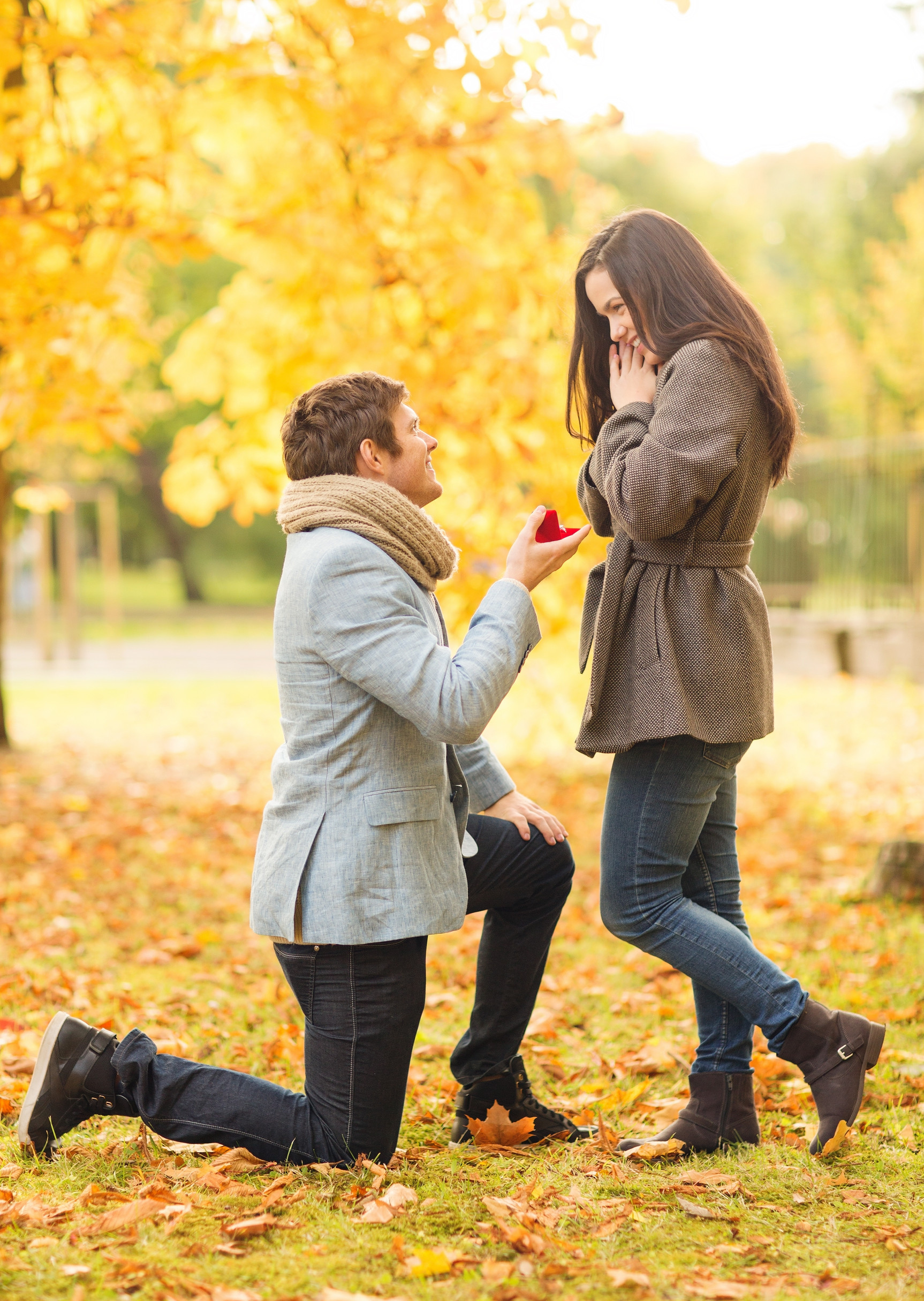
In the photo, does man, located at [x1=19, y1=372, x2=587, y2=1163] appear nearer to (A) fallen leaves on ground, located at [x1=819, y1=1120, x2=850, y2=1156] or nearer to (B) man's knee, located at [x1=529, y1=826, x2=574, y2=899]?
(B) man's knee, located at [x1=529, y1=826, x2=574, y2=899]

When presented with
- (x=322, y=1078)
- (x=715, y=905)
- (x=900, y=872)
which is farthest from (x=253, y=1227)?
(x=900, y=872)

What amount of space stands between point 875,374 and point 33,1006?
22877mm

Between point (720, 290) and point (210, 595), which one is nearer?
point (720, 290)

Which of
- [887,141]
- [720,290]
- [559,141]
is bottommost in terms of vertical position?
[720,290]

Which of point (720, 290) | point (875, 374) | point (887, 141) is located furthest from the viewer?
point (887, 141)

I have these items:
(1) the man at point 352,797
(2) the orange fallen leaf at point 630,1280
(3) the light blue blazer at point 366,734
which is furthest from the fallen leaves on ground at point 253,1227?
(2) the orange fallen leaf at point 630,1280

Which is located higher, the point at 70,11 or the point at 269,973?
the point at 70,11

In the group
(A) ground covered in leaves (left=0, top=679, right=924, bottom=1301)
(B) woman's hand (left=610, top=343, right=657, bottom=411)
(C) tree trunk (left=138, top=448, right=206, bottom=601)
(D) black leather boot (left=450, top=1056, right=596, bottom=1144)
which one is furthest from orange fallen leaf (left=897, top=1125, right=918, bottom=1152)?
(C) tree trunk (left=138, top=448, right=206, bottom=601)

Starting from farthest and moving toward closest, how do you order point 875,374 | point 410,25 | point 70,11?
point 875,374, point 70,11, point 410,25

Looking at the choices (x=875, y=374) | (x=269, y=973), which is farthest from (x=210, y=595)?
(x=269, y=973)

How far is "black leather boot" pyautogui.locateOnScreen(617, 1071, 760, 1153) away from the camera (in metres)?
2.83

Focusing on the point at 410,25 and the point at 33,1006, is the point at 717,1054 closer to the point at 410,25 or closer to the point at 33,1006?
the point at 33,1006

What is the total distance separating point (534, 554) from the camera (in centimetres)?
267

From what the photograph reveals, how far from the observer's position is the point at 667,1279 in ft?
7.04
